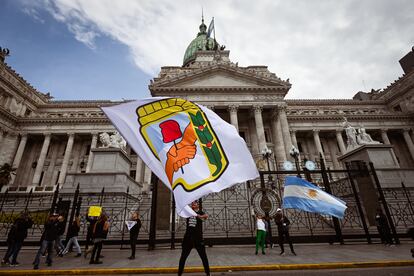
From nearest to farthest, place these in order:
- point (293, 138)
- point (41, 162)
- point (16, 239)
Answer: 1. point (16, 239)
2. point (41, 162)
3. point (293, 138)

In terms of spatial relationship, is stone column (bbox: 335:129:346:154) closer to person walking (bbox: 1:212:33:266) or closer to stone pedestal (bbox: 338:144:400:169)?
stone pedestal (bbox: 338:144:400:169)

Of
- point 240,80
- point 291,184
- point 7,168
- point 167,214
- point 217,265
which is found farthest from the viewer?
point 240,80

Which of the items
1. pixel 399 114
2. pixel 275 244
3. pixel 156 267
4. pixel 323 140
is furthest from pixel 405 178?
pixel 399 114

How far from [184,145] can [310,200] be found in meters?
5.32

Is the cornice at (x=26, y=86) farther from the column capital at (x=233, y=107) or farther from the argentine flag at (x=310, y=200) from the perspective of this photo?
the argentine flag at (x=310, y=200)

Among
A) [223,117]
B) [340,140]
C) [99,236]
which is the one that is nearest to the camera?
[99,236]

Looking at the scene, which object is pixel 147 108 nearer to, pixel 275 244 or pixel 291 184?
pixel 291 184

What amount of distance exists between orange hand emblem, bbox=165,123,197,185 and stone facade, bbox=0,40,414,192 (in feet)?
81.9

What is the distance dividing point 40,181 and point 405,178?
44859 mm

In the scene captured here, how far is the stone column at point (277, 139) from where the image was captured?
29312 millimetres

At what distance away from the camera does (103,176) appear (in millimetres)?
11266

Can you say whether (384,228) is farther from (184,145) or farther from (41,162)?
(41,162)

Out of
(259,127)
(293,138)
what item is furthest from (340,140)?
(259,127)

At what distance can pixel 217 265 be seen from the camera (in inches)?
210
